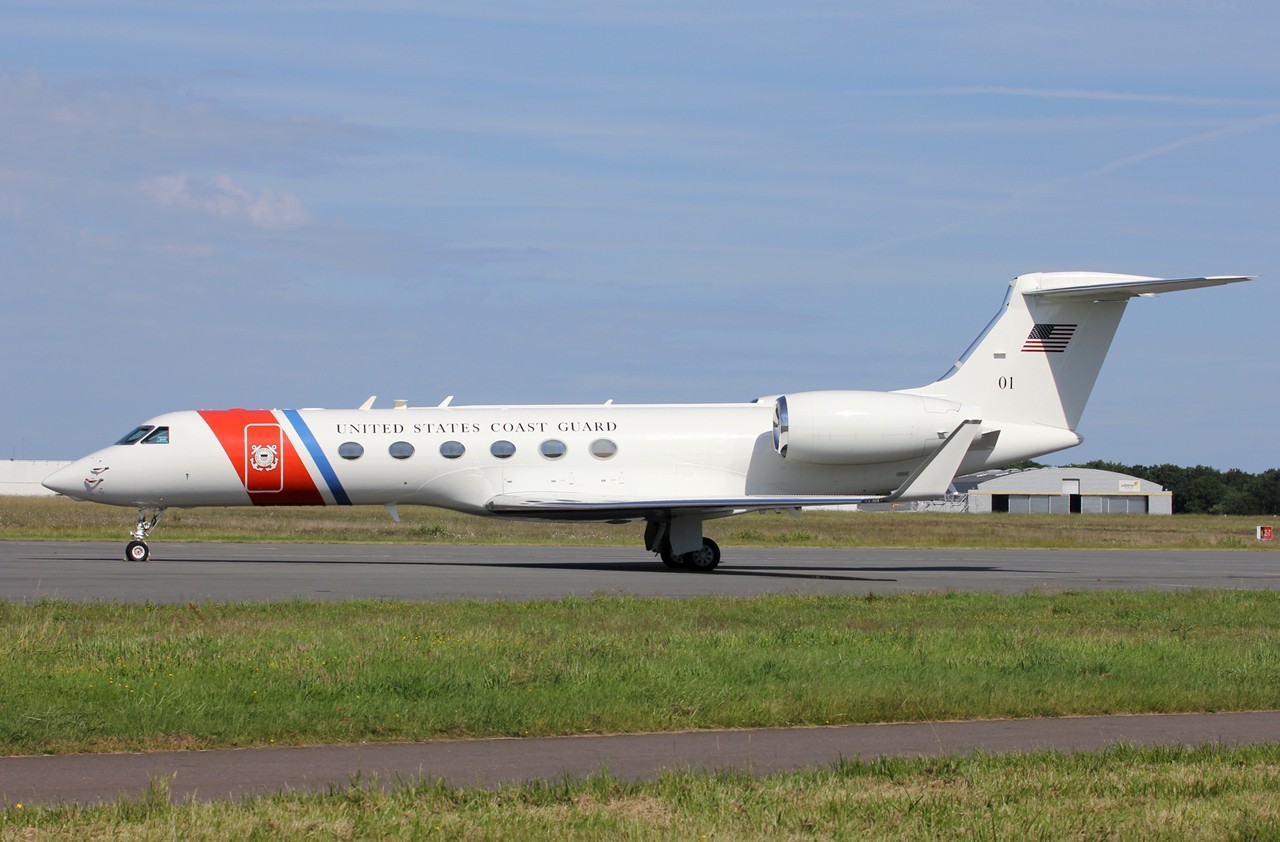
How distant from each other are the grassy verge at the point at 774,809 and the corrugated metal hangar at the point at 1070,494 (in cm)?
9771

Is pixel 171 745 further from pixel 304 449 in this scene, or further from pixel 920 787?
pixel 304 449

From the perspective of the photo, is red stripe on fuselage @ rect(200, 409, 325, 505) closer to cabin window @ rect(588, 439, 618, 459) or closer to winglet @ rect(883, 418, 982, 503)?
cabin window @ rect(588, 439, 618, 459)

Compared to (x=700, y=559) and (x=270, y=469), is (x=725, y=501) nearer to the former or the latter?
(x=700, y=559)

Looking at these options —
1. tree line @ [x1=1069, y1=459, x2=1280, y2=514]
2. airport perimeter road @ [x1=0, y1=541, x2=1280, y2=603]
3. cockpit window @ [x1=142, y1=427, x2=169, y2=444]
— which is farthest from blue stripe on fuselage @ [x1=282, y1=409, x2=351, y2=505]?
tree line @ [x1=1069, y1=459, x2=1280, y2=514]

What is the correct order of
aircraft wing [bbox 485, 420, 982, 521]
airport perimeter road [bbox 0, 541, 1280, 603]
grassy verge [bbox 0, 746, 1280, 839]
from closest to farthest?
grassy verge [bbox 0, 746, 1280, 839] → airport perimeter road [bbox 0, 541, 1280, 603] → aircraft wing [bbox 485, 420, 982, 521]

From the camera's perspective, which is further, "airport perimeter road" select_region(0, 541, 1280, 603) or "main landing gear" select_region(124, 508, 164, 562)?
"main landing gear" select_region(124, 508, 164, 562)

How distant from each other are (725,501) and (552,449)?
3.62 metres

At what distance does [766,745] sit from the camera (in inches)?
341

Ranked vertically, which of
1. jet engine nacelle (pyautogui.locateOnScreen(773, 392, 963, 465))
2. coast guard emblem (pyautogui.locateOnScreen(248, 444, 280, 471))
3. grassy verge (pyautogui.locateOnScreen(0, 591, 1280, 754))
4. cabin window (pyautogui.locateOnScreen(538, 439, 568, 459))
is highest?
jet engine nacelle (pyautogui.locateOnScreen(773, 392, 963, 465))

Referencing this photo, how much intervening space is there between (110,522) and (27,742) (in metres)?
41.1

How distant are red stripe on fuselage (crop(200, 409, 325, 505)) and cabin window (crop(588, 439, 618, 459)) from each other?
519cm

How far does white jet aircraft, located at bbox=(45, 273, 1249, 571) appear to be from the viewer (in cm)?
2505

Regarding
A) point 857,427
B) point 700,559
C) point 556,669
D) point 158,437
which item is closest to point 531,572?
point 700,559

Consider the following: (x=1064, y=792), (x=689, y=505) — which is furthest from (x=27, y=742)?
(x=689, y=505)
